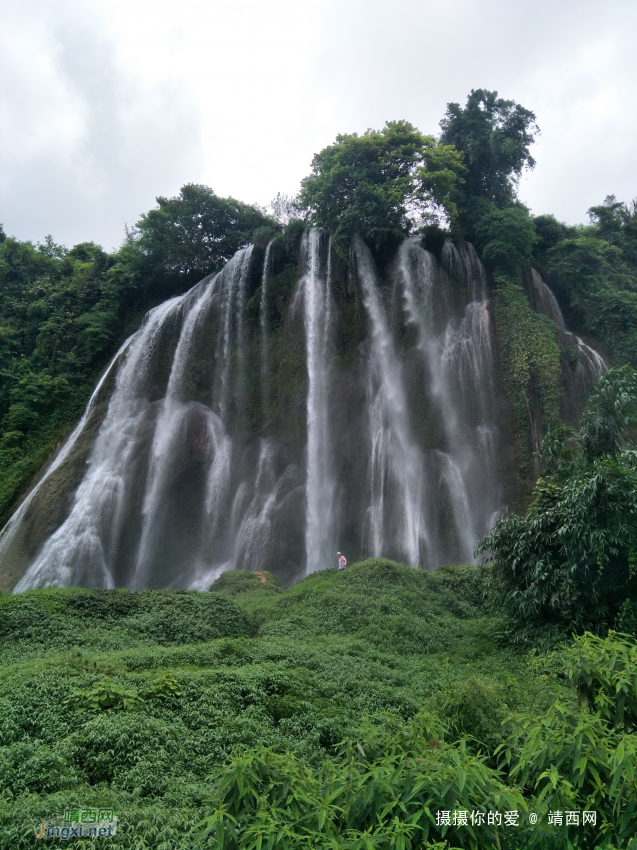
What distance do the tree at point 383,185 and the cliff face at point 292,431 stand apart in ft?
3.56

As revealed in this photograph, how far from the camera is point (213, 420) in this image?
2523cm

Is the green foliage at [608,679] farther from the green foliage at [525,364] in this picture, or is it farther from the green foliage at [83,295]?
the green foliage at [83,295]

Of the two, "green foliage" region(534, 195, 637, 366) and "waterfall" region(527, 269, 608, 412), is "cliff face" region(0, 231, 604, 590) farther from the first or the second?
"green foliage" region(534, 195, 637, 366)

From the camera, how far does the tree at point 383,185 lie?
24750 mm

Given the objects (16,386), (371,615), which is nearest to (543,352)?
(371,615)

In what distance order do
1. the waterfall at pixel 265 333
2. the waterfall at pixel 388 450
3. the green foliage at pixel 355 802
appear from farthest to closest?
1. the waterfall at pixel 265 333
2. the waterfall at pixel 388 450
3. the green foliage at pixel 355 802

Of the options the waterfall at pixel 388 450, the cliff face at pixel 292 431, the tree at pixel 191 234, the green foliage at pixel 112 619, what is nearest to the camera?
the green foliage at pixel 112 619

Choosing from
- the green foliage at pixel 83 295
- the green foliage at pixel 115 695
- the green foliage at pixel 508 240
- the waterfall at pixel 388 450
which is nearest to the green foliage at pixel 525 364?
the green foliage at pixel 508 240

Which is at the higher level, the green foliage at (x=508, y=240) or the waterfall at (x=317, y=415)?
the green foliage at (x=508, y=240)

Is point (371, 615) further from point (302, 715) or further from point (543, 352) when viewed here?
point (543, 352)

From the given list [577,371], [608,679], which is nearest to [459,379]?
[577,371]

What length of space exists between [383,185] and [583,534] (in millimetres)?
19477

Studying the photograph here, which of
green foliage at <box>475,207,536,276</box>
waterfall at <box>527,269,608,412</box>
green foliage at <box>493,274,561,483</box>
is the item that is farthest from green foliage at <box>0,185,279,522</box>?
waterfall at <box>527,269,608,412</box>

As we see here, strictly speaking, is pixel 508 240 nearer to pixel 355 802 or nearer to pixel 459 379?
pixel 459 379
